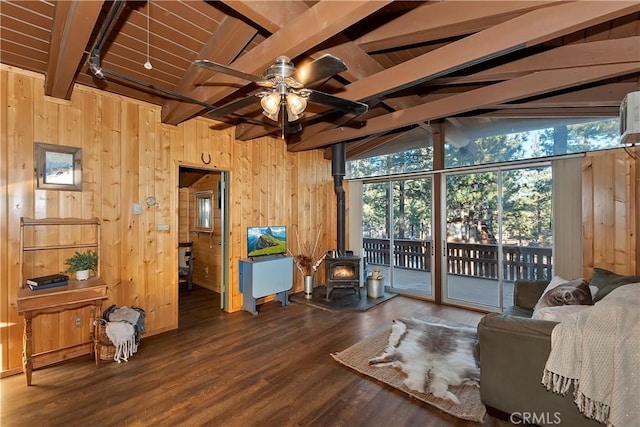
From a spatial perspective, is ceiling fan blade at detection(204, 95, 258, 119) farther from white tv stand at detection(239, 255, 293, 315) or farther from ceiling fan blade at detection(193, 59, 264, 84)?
white tv stand at detection(239, 255, 293, 315)

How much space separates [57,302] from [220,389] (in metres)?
1.69

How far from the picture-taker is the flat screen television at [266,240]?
460cm

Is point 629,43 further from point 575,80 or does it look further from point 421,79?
point 421,79

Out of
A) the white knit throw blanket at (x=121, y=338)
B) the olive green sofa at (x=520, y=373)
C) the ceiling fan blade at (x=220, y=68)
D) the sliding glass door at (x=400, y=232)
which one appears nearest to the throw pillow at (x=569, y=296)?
the olive green sofa at (x=520, y=373)

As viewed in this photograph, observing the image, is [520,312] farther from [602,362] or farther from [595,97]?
[595,97]

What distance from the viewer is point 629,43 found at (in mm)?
2197

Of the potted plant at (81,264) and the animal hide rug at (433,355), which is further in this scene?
the potted plant at (81,264)

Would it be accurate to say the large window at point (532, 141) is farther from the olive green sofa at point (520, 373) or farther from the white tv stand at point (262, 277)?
the white tv stand at point (262, 277)

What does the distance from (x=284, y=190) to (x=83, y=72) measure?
122 inches

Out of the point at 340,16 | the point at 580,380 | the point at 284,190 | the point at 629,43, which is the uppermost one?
the point at 629,43

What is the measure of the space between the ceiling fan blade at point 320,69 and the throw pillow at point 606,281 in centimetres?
288

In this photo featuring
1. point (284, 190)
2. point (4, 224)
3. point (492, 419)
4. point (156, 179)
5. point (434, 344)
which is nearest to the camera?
point (492, 419)

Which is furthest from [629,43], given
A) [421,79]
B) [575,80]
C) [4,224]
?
[4,224]

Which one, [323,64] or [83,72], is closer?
[323,64]
